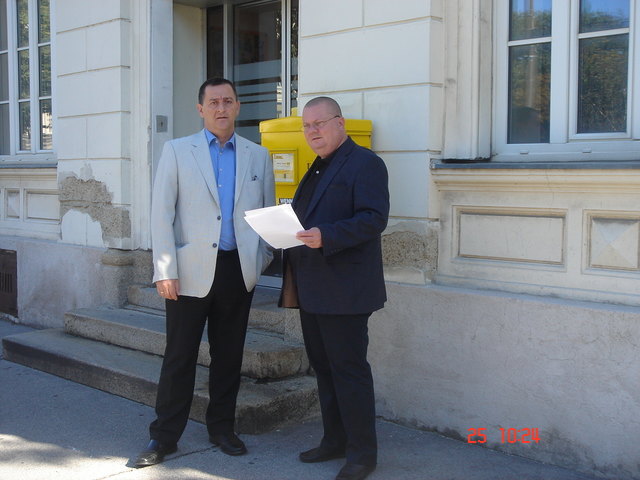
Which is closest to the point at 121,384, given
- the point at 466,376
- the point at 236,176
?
the point at 236,176

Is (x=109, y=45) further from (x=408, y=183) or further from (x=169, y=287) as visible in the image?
(x=169, y=287)

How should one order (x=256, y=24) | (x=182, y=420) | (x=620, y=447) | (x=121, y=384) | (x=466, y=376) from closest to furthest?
1. (x=620, y=447)
2. (x=182, y=420)
3. (x=466, y=376)
4. (x=121, y=384)
5. (x=256, y=24)

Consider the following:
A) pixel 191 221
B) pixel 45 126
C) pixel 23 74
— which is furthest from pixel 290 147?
pixel 23 74

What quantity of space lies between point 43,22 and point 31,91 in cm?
69

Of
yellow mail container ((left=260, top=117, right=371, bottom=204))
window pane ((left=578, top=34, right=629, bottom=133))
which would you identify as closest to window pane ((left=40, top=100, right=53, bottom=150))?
yellow mail container ((left=260, top=117, right=371, bottom=204))

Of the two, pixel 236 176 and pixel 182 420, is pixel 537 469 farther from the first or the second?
pixel 236 176

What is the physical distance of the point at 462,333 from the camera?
4559mm

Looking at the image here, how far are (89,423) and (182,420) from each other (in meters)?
0.93

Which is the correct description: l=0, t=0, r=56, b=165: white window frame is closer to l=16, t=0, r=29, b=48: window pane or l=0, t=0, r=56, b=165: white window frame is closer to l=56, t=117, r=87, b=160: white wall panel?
l=16, t=0, r=29, b=48: window pane

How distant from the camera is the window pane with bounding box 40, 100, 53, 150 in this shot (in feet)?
26.0

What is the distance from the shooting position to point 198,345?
4270 millimetres

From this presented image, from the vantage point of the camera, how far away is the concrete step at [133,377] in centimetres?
471

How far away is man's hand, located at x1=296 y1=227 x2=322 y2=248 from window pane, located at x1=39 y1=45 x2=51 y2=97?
5.19 meters

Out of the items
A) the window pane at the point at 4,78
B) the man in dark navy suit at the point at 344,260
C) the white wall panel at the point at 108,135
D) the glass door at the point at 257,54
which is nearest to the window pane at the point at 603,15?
the man in dark navy suit at the point at 344,260
